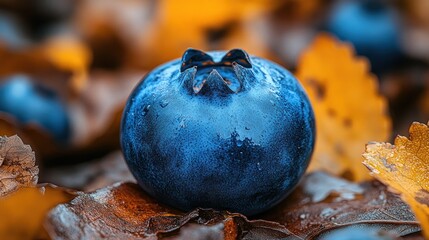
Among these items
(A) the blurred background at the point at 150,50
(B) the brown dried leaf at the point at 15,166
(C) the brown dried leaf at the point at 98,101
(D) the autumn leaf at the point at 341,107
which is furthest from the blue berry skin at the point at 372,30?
(B) the brown dried leaf at the point at 15,166

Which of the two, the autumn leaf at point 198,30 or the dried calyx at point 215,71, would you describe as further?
the autumn leaf at point 198,30

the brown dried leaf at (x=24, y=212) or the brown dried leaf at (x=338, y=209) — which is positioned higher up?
the brown dried leaf at (x=24, y=212)

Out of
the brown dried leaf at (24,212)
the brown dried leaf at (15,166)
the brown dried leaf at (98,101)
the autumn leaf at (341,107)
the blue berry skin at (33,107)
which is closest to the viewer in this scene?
the brown dried leaf at (24,212)

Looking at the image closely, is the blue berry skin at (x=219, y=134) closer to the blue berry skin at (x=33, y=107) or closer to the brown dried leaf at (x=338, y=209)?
the brown dried leaf at (x=338, y=209)

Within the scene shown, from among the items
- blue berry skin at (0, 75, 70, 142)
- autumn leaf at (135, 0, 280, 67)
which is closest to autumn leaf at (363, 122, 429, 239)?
blue berry skin at (0, 75, 70, 142)

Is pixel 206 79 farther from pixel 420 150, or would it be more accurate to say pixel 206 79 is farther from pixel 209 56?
pixel 420 150

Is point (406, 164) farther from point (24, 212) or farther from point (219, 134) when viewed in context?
point (24, 212)
